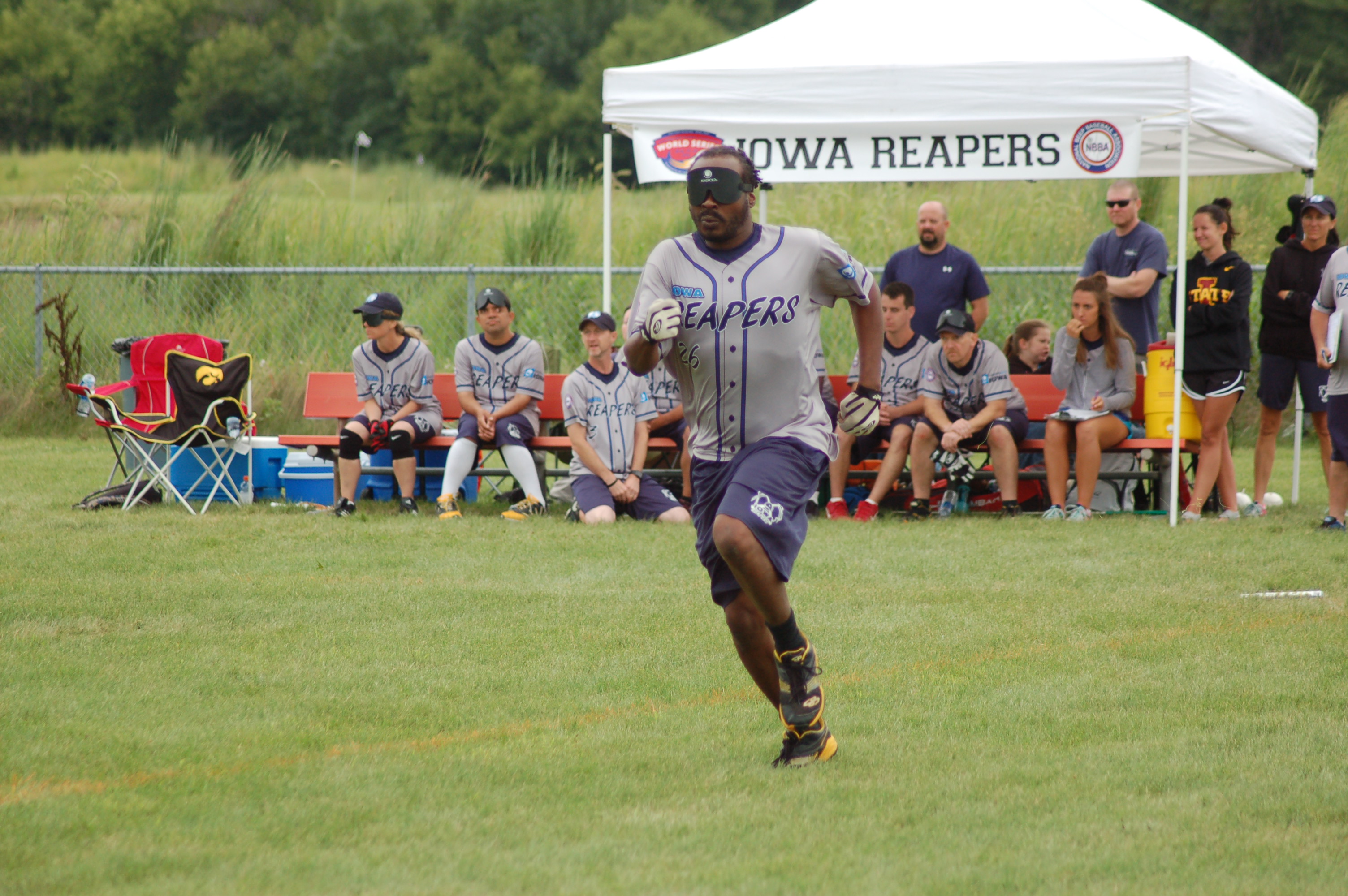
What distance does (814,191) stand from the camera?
19.1 m

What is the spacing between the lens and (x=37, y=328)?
50.0 ft

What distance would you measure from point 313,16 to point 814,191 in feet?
140

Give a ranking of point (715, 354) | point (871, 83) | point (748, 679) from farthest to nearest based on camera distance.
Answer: point (871, 83), point (748, 679), point (715, 354)

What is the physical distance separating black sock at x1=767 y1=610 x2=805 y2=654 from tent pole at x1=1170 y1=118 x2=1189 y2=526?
5.70 m

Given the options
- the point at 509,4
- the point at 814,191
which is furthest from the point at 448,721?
the point at 509,4

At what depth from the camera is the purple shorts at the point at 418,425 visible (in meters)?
10.1

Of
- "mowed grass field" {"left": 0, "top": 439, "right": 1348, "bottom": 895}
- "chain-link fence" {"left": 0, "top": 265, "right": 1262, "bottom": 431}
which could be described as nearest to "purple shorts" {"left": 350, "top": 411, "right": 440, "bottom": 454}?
"mowed grass field" {"left": 0, "top": 439, "right": 1348, "bottom": 895}

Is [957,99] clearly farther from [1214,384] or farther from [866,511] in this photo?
[866,511]

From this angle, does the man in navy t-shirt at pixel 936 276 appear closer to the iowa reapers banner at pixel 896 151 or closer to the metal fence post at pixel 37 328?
the iowa reapers banner at pixel 896 151

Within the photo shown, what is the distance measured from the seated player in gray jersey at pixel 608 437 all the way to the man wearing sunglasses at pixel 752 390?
17.0ft

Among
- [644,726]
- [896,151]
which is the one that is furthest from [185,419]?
[644,726]

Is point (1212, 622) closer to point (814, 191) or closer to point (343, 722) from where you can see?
point (343, 722)

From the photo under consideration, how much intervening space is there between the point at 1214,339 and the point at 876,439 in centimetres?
243

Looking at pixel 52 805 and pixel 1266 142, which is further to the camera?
pixel 1266 142
